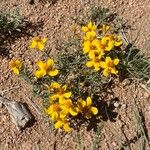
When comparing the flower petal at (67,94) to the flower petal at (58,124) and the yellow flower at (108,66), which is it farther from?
the yellow flower at (108,66)

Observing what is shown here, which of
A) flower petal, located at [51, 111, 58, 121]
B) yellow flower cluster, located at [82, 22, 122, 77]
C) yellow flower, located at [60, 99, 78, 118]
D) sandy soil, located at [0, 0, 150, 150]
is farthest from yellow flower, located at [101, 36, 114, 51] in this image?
flower petal, located at [51, 111, 58, 121]

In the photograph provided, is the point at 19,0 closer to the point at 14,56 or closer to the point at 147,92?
the point at 14,56

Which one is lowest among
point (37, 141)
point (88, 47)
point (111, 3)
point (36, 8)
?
point (37, 141)

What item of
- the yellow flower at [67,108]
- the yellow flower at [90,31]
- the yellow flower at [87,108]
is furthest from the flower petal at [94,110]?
the yellow flower at [90,31]

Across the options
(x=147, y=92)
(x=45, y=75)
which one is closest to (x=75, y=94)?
(x=45, y=75)

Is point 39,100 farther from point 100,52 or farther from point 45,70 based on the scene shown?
point 100,52

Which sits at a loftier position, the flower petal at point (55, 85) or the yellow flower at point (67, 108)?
the flower petal at point (55, 85)

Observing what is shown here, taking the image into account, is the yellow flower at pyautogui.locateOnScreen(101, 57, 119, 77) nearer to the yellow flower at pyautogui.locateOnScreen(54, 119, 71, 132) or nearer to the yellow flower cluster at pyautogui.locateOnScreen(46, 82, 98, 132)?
the yellow flower cluster at pyautogui.locateOnScreen(46, 82, 98, 132)
